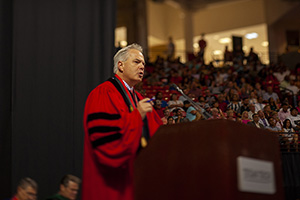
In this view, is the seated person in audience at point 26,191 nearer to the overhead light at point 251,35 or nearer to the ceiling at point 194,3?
the ceiling at point 194,3

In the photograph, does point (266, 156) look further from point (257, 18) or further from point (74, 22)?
point (257, 18)

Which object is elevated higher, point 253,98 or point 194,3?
point 194,3

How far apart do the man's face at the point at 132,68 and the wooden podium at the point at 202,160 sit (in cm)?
→ 71

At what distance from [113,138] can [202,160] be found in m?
0.73

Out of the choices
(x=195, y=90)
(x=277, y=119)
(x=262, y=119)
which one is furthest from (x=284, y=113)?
(x=195, y=90)

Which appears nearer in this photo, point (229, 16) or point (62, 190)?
point (62, 190)

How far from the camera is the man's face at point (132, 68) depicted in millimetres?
3648

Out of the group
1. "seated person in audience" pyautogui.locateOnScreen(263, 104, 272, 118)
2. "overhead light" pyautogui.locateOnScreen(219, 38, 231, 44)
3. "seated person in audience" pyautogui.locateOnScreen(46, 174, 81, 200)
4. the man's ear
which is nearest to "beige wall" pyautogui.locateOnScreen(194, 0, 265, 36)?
"overhead light" pyautogui.locateOnScreen(219, 38, 231, 44)

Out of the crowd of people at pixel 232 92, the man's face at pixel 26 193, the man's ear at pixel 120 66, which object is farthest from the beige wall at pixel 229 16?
the man's face at pixel 26 193

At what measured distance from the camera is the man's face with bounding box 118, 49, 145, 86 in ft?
12.0

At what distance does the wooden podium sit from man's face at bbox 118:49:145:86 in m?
0.71

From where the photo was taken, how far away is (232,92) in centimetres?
→ 1048

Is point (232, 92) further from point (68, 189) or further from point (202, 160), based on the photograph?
point (202, 160)

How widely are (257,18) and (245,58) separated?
23.9ft
